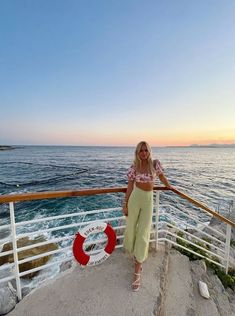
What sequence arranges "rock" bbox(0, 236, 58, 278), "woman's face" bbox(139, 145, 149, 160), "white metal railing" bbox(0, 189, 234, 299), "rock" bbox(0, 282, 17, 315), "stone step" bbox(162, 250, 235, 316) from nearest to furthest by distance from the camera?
1. "rock" bbox(0, 282, 17, 315)
2. "white metal railing" bbox(0, 189, 234, 299)
3. "stone step" bbox(162, 250, 235, 316)
4. "woman's face" bbox(139, 145, 149, 160)
5. "rock" bbox(0, 236, 58, 278)

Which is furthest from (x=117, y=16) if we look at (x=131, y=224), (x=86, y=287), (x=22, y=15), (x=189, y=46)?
(x=86, y=287)

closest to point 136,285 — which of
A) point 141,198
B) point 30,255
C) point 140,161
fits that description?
point 141,198

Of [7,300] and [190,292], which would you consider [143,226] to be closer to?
[190,292]

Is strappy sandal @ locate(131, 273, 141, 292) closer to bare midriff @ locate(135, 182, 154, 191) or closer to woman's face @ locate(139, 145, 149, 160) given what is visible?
bare midriff @ locate(135, 182, 154, 191)

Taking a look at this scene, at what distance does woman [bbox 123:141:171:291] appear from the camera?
2.34m

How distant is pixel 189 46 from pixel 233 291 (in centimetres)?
664

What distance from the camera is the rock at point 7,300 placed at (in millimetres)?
1867

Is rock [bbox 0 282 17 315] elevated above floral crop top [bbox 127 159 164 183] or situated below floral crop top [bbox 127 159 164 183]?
below

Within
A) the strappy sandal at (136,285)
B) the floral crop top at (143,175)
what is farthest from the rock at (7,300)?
the floral crop top at (143,175)

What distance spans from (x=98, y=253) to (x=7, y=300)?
102 cm

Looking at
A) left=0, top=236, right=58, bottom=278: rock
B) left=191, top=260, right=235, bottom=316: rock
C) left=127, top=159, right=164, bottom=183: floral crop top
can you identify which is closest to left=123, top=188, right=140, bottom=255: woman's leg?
left=127, top=159, right=164, bottom=183: floral crop top

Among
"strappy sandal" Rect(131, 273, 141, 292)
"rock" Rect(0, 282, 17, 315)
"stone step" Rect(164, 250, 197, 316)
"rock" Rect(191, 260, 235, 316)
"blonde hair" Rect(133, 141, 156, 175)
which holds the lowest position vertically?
"rock" Rect(191, 260, 235, 316)

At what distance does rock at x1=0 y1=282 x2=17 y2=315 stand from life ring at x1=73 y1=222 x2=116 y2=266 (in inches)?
26.4

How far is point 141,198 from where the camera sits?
2.36 m
